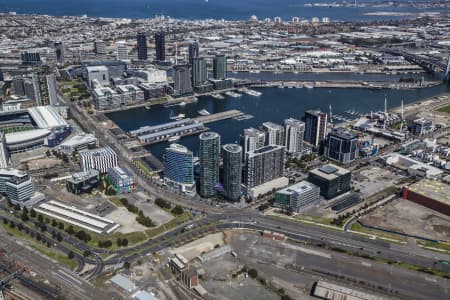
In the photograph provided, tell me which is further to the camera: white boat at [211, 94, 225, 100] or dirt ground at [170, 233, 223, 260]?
white boat at [211, 94, 225, 100]

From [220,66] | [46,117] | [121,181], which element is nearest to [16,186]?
[121,181]

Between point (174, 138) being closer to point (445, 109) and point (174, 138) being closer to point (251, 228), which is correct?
point (251, 228)

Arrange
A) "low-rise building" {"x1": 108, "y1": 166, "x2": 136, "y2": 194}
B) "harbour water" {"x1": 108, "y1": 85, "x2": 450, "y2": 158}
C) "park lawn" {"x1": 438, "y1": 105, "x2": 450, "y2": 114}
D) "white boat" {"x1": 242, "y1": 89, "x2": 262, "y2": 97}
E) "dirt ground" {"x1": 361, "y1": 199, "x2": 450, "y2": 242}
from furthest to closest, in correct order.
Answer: "white boat" {"x1": 242, "y1": 89, "x2": 262, "y2": 97}, "park lawn" {"x1": 438, "y1": 105, "x2": 450, "y2": 114}, "harbour water" {"x1": 108, "y1": 85, "x2": 450, "y2": 158}, "low-rise building" {"x1": 108, "y1": 166, "x2": 136, "y2": 194}, "dirt ground" {"x1": 361, "y1": 199, "x2": 450, "y2": 242}

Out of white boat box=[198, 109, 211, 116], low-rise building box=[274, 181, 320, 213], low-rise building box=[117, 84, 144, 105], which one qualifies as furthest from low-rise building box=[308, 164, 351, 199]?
low-rise building box=[117, 84, 144, 105]

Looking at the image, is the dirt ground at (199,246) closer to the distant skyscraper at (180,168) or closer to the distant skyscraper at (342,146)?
the distant skyscraper at (180,168)

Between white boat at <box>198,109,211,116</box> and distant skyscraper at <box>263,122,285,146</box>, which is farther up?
distant skyscraper at <box>263,122,285,146</box>

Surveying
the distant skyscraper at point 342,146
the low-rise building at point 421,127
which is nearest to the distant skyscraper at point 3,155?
the distant skyscraper at point 342,146

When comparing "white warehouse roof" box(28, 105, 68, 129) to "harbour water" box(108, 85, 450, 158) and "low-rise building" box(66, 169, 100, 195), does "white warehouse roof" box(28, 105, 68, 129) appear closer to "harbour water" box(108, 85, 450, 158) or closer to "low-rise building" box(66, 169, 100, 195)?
"harbour water" box(108, 85, 450, 158)

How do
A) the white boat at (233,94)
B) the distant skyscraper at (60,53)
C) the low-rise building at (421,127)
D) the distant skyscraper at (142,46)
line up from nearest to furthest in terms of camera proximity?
the low-rise building at (421,127), the white boat at (233,94), the distant skyscraper at (60,53), the distant skyscraper at (142,46)
